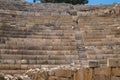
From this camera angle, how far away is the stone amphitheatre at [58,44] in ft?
29.0

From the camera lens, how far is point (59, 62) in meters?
11.2

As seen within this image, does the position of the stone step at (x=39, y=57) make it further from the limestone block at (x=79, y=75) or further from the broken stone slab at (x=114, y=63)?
the broken stone slab at (x=114, y=63)

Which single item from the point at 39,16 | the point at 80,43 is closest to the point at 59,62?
the point at 80,43

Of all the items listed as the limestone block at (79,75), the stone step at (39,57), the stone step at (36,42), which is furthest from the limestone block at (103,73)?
the stone step at (36,42)

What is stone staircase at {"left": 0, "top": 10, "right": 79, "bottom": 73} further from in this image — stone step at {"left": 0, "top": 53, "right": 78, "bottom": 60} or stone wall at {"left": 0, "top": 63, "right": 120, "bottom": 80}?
stone wall at {"left": 0, "top": 63, "right": 120, "bottom": 80}

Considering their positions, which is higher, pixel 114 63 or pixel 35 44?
pixel 114 63

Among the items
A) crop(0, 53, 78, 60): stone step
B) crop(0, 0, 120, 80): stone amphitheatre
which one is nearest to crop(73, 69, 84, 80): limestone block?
crop(0, 0, 120, 80): stone amphitheatre

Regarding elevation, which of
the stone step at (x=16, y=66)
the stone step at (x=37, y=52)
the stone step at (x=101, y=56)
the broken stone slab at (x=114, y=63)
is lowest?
the stone step at (x=16, y=66)

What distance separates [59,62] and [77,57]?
81 cm

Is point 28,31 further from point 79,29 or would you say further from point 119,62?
point 119,62

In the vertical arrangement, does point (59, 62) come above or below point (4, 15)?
below

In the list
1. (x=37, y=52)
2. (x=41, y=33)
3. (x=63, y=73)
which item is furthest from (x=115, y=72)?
(x=41, y=33)

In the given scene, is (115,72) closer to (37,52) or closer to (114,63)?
(114,63)

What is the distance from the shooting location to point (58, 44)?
12.7 metres
